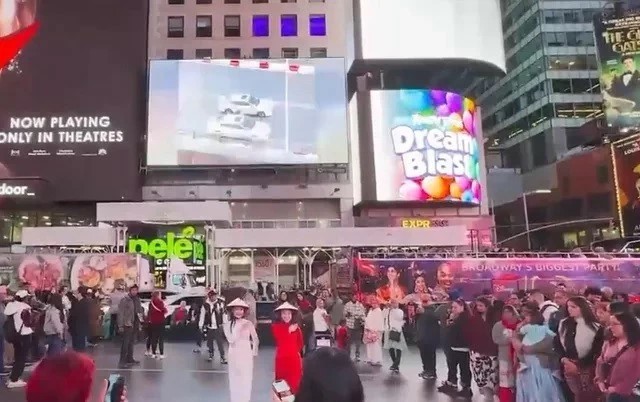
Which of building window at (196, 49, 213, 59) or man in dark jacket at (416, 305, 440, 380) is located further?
building window at (196, 49, 213, 59)

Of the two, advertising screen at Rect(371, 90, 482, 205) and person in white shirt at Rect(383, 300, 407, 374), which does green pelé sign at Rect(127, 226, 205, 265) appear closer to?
advertising screen at Rect(371, 90, 482, 205)

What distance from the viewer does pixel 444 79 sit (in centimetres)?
4144

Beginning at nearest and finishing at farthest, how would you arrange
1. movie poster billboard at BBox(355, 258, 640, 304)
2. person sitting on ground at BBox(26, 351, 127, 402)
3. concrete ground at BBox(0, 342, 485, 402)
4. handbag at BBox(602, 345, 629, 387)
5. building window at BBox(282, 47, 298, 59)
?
1. person sitting on ground at BBox(26, 351, 127, 402)
2. handbag at BBox(602, 345, 629, 387)
3. concrete ground at BBox(0, 342, 485, 402)
4. movie poster billboard at BBox(355, 258, 640, 304)
5. building window at BBox(282, 47, 298, 59)

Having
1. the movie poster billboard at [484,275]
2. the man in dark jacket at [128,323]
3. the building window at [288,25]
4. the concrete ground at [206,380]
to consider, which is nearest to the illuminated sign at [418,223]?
the building window at [288,25]

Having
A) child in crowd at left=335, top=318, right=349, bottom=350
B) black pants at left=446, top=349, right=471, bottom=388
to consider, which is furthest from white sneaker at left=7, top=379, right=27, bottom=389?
black pants at left=446, top=349, right=471, bottom=388

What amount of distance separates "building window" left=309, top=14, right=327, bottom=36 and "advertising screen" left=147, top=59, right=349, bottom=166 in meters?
3.37

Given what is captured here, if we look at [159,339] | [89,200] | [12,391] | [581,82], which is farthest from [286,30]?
[581,82]

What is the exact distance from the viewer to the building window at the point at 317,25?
36656mm

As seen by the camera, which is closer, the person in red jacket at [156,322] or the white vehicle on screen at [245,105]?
the person in red jacket at [156,322]

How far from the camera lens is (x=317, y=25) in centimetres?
3681

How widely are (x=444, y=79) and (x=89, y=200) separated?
2486 centimetres

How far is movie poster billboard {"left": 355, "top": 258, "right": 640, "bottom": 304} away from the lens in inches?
674

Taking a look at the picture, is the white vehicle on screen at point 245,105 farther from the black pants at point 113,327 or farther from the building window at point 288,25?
the black pants at point 113,327

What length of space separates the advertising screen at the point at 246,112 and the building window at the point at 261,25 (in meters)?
3.34
